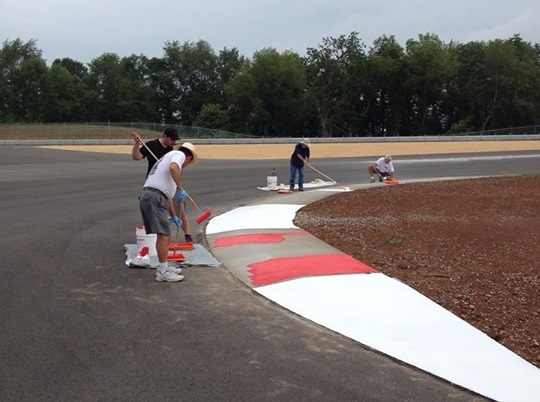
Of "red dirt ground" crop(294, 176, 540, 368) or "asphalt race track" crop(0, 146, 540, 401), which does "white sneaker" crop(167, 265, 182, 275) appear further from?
"red dirt ground" crop(294, 176, 540, 368)

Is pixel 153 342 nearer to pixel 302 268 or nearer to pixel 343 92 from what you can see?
pixel 302 268

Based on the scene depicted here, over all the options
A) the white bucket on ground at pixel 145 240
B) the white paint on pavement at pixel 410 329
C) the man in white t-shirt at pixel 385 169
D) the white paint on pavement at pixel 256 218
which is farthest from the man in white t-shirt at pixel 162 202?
the man in white t-shirt at pixel 385 169

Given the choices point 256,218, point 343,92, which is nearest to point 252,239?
point 256,218

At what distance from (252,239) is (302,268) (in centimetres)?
214

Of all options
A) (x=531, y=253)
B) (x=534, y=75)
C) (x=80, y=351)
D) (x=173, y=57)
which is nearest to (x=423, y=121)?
(x=534, y=75)

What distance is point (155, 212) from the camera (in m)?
6.76

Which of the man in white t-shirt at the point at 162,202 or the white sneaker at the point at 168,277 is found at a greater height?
the man in white t-shirt at the point at 162,202

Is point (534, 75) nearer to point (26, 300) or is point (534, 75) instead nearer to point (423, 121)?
point (423, 121)

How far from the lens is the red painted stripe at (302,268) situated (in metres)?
7.00

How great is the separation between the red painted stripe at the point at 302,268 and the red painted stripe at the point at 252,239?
1325mm

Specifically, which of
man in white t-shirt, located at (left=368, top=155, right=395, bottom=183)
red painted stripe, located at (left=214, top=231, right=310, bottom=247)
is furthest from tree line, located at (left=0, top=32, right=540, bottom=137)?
red painted stripe, located at (left=214, top=231, right=310, bottom=247)

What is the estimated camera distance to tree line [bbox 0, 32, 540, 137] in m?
80.1

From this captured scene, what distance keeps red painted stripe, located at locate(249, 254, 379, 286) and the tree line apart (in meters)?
72.5

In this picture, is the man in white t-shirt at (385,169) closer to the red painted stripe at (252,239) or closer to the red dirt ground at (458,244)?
the red dirt ground at (458,244)
